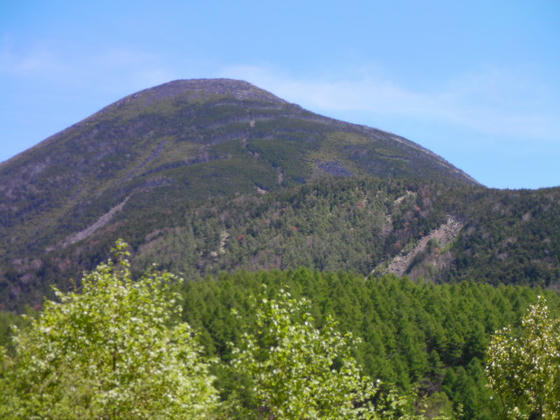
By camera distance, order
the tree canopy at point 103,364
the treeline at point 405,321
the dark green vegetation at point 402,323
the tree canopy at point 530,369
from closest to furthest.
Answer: the tree canopy at point 103,364 < the tree canopy at point 530,369 < the dark green vegetation at point 402,323 < the treeline at point 405,321

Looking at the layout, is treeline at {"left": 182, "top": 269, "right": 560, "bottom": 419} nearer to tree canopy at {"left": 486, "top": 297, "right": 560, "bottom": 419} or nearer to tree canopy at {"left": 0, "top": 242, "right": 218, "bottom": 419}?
tree canopy at {"left": 486, "top": 297, "right": 560, "bottom": 419}

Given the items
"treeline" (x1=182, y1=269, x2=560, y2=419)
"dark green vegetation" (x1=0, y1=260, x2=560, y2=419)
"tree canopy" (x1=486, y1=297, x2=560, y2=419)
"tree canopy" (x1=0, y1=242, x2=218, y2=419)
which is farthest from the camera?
"treeline" (x1=182, y1=269, x2=560, y2=419)

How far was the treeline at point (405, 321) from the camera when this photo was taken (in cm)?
9675

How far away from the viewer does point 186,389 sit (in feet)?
87.0

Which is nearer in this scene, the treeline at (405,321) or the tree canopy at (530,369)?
the tree canopy at (530,369)

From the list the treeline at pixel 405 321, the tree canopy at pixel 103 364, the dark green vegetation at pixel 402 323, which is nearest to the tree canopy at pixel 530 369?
the tree canopy at pixel 103 364

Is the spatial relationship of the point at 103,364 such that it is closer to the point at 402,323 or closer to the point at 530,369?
the point at 530,369

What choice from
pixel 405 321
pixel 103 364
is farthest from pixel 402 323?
pixel 103 364

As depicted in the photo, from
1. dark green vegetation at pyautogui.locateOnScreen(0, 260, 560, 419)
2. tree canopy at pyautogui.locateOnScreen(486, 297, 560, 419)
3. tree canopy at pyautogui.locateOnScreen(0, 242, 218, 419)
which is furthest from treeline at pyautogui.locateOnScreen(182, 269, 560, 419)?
tree canopy at pyautogui.locateOnScreen(0, 242, 218, 419)

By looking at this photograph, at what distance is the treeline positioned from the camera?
9675cm

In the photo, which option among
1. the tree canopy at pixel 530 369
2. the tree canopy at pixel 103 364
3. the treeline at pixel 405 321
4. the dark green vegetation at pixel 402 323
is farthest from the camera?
the treeline at pixel 405 321

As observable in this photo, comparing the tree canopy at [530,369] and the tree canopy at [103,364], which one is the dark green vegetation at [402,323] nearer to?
the tree canopy at [530,369]

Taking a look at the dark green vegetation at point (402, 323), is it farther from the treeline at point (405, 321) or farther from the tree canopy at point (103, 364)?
the tree canopy at point (103, 364)

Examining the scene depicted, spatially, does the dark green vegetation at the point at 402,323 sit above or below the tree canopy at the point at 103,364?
below
